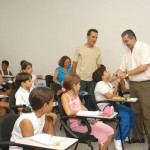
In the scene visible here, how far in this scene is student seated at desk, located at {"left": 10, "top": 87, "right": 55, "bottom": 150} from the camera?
220 centimetres

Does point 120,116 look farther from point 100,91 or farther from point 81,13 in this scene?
point 81,13

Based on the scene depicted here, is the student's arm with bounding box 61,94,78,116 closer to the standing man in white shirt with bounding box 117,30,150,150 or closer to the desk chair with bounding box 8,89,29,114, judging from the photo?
the desk chair with bounding box 8,89,29,114

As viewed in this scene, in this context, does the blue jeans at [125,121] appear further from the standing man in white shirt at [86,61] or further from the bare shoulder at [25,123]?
the bare shoulder at [25,123]

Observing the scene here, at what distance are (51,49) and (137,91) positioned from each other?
114 inches

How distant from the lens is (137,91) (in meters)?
3.76

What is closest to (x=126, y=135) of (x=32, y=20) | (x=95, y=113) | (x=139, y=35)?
(x=95, y=113)

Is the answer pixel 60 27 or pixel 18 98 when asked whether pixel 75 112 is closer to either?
pixel 18 98

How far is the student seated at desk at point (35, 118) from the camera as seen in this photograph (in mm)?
2197

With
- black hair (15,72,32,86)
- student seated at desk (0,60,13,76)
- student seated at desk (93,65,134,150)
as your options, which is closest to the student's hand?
student seated at desk (93,65,134,150)

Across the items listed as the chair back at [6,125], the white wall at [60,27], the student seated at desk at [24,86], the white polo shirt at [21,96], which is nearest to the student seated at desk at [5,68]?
the white wall at [60,27]

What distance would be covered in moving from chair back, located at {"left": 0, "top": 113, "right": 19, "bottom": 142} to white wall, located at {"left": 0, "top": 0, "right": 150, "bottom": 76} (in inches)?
136

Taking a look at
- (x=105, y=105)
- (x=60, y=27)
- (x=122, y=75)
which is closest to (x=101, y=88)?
(x=105, y=105)

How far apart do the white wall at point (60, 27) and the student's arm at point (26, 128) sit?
11.6 ft

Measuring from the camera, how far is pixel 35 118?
7.57 feet
